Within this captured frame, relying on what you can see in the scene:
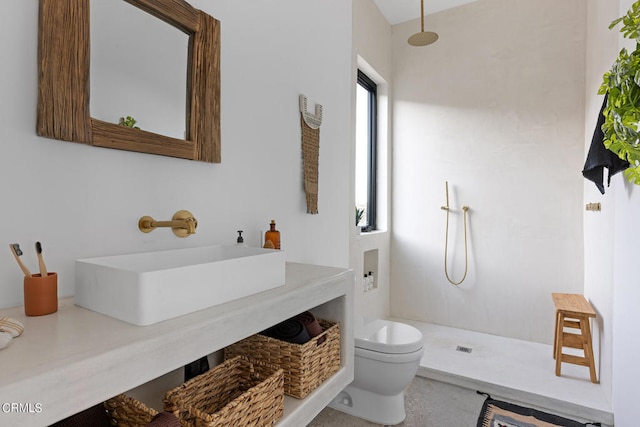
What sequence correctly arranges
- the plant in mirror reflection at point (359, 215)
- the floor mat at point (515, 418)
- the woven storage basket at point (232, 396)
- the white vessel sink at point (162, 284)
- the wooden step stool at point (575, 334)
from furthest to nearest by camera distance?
the plant in mirror reflection at point (359, 215), the wooden step stool at point (575, 334), the floor mat at point (515, 418), the woven storage basket at point (232, 396), the white vessel sink at point (162, 284)

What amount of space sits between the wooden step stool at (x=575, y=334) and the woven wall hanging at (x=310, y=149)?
5.71ft

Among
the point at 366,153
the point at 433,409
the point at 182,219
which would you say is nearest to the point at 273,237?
the point at 182,219

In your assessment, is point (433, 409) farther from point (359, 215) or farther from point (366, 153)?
point (366, 153)

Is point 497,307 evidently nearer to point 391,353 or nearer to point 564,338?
point 564,338

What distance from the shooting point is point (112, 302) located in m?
0.72

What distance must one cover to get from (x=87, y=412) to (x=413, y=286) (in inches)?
113

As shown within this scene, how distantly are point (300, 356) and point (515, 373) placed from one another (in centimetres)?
190

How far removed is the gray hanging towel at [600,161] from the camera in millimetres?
1534

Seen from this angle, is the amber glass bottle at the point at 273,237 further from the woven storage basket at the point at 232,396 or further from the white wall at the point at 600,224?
the white wall at the point at 600,224

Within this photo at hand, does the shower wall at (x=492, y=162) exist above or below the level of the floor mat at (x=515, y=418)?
above

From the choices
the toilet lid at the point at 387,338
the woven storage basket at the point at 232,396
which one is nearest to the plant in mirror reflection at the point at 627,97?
the woven storage basket at the point at 232,396

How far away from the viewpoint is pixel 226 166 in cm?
132

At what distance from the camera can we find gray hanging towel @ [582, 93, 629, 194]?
153 centimetres

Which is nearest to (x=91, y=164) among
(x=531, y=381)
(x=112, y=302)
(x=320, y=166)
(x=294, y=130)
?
(x=112, y=302)
